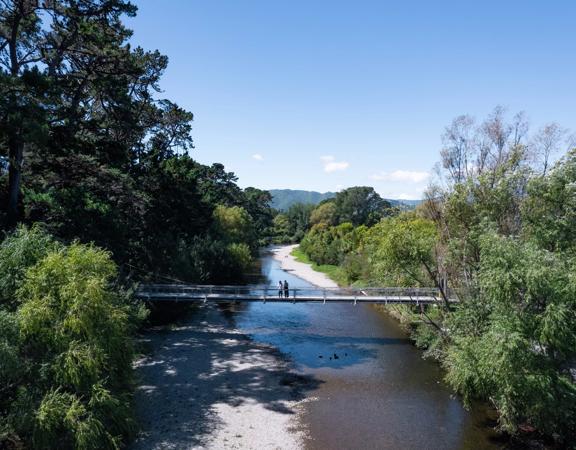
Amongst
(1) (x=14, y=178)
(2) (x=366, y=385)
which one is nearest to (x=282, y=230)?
(2) (x=366, y=385)

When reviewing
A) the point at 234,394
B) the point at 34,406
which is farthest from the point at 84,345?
the point at 234,394

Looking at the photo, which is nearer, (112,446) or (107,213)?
(112,446)

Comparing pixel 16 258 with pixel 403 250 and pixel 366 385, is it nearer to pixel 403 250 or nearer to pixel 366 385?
pixel 366 385

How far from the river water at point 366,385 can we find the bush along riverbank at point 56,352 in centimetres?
715

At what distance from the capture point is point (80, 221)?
19188 millimetres

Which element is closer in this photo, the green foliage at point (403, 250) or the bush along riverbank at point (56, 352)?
the bush along riverbank at point (56, 352)

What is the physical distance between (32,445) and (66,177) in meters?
13.9

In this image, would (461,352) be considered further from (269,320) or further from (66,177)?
(66,177)

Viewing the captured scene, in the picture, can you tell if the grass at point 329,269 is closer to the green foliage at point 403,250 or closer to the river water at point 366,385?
the river water at point 366,385

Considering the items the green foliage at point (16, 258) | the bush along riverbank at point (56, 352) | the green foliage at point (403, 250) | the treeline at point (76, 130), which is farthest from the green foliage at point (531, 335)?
the treeline at point (76, 130)

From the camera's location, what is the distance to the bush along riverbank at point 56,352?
1049 cm

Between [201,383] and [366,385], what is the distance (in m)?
7.71

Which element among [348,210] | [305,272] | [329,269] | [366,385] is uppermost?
[348,210]

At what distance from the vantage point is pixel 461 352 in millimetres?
14555
